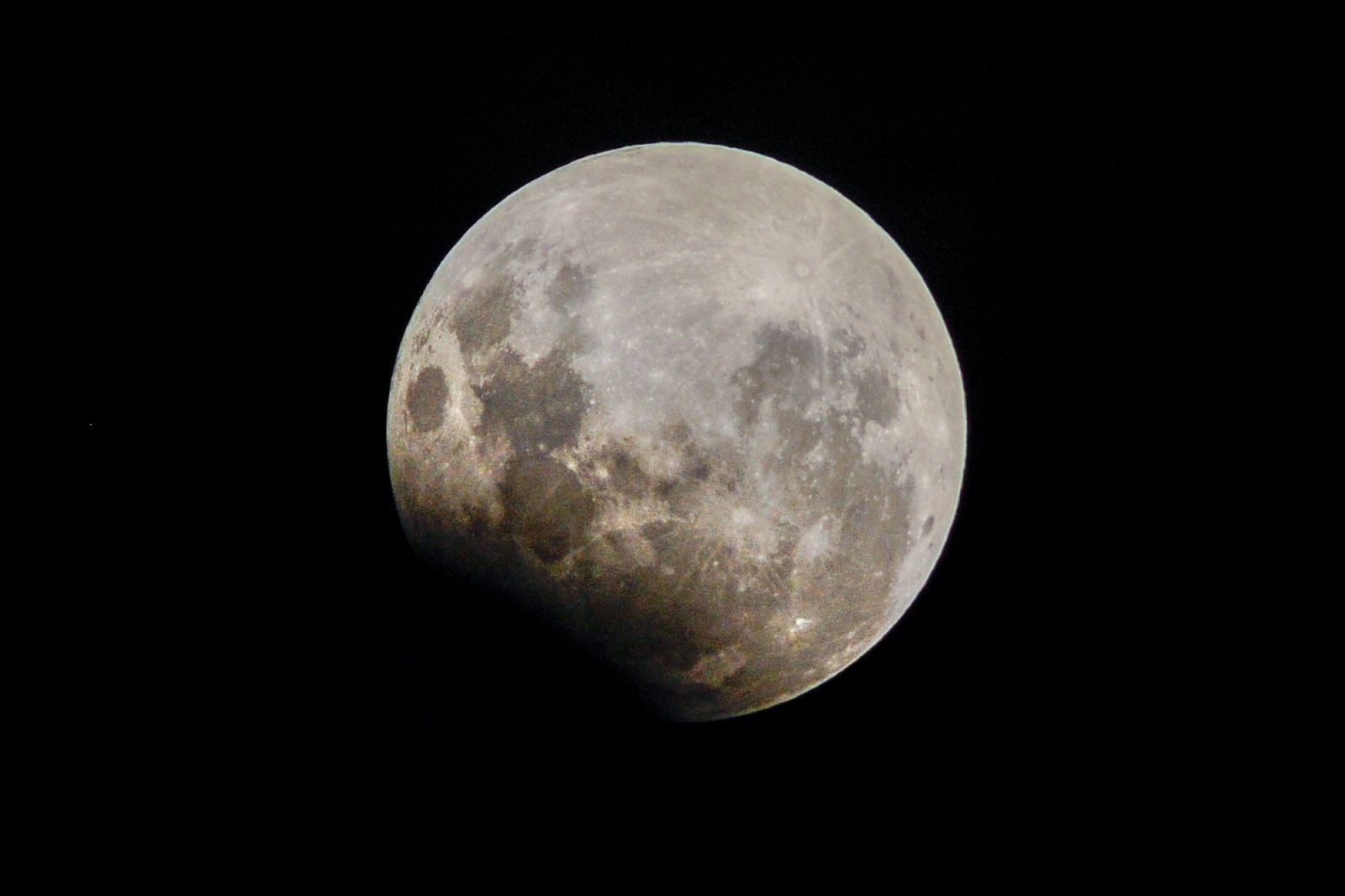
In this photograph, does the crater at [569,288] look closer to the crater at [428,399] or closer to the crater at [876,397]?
the crater at [428,399]

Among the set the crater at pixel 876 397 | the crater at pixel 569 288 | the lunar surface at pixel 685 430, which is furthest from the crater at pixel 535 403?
the crater at pixel 876 397

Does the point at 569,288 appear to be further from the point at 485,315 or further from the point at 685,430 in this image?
the point at 685,430

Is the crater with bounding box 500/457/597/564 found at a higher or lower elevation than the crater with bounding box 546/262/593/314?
lower

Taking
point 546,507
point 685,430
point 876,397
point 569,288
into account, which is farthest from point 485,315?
point 876,397

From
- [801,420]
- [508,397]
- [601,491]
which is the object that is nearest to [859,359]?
[801,420]

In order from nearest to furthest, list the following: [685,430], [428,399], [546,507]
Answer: [685,430]
[546,507]
[428,399]

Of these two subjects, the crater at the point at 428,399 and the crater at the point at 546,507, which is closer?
the crater at the point at 546,507

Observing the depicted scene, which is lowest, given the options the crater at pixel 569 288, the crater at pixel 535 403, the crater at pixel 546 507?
the crater at pixel 546 507

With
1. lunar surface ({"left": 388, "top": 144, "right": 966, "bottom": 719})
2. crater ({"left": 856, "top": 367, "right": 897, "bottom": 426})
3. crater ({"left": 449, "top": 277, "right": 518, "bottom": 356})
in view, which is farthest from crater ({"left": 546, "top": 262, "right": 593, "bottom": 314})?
crater ({"left": 856, "top": 367, "right": 897, "bottom": 426})

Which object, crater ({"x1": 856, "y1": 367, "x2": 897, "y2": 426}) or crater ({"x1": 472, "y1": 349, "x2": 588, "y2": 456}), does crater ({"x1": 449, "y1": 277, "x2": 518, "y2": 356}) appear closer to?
crater ({"x1": 472, "y1": 349, "x2": 588, "y2": 456})
